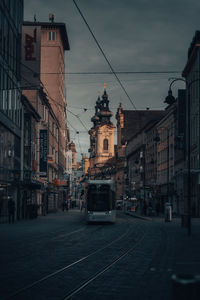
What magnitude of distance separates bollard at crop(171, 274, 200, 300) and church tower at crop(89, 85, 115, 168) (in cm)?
16325

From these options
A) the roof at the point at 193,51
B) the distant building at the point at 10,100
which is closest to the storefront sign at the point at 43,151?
the distant building at the point at 10,100

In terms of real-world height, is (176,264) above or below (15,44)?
below

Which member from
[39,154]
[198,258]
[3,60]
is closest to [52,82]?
[39,154]

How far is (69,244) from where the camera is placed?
21.6 meters

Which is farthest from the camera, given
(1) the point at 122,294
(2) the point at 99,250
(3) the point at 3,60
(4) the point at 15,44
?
(4) the point at 15,44

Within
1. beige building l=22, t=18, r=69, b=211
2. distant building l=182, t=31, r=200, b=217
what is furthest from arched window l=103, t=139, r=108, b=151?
distant building l=182, t=31, r=200, b=217

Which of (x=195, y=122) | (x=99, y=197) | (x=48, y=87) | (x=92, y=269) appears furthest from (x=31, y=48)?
(x=48, y=87)

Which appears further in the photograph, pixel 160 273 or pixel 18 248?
pixel 18 248

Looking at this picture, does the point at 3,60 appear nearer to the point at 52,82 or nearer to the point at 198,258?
the point at 198,258

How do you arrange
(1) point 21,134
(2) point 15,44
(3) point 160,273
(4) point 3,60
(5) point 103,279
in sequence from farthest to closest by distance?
(1) point 21,134
(2) point 15,44
(4) point 3,60
(3) point 160,273
(5) point 103,279

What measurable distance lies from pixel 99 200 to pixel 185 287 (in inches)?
1273

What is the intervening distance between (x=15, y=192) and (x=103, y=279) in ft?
107

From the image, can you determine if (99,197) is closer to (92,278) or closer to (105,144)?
(92,278)

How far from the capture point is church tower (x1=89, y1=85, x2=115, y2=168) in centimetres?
17050
